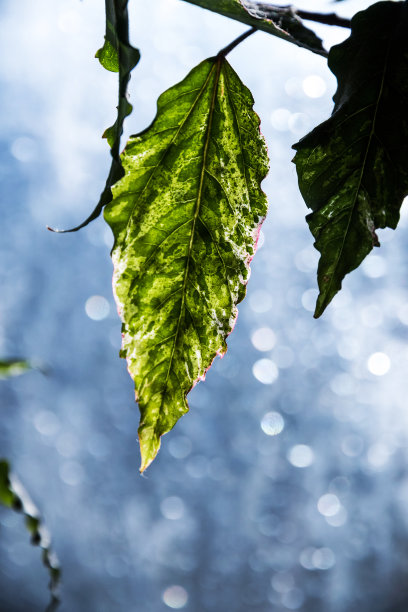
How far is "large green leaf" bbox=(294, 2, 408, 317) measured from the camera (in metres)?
0.22

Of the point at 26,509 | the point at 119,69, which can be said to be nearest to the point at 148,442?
the point at 26,509

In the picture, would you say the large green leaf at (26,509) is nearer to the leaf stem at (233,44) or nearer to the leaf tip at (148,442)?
the leaf tip at (148,442)

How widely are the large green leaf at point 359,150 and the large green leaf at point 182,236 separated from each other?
4 centimetres

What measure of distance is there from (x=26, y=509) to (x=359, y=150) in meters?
0.23

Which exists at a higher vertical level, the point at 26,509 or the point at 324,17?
the point at 324,17

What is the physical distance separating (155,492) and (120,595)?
5.27ft

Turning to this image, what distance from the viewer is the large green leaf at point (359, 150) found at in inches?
8.6

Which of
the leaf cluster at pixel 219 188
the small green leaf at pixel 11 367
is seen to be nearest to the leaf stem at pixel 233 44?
the leaf cluster at pixel 219 188

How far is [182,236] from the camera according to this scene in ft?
0.91

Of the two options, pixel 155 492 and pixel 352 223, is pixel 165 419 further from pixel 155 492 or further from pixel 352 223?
pixel 155 492

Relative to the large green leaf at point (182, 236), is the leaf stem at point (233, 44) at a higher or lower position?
higher

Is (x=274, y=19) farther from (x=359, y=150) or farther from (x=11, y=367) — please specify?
(x=11, y=367)

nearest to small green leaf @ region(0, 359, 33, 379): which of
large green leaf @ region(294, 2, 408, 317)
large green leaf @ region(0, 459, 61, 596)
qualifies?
large green leaf @ region(0, 459, 61, 596)

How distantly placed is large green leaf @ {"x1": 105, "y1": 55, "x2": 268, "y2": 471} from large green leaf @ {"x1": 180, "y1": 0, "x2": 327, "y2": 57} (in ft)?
0.17
